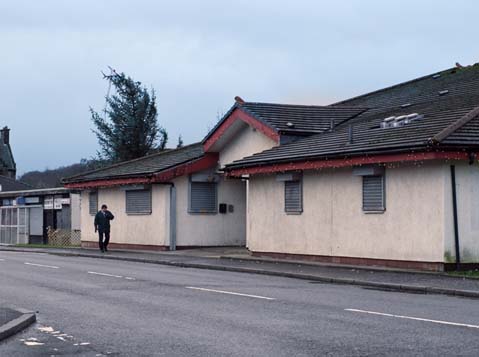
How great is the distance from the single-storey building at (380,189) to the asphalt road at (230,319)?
3.57 m

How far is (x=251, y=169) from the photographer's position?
93.6 ft

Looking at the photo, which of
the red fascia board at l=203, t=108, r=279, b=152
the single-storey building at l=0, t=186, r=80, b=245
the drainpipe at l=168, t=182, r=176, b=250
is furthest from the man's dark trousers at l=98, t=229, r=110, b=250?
the single-storey building at l=0, t=186, r=80, b=245

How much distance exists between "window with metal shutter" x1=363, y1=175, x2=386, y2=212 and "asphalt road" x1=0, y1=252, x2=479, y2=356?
3963 mm

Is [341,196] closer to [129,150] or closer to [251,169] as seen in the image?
[251,169]

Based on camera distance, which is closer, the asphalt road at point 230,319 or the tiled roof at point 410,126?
the asphalt road at point 230,319

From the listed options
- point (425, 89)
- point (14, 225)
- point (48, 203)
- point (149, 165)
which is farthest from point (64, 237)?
point (425, 89)

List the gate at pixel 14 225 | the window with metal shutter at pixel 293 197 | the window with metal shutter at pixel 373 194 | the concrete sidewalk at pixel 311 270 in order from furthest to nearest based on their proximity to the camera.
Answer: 1. the gate at pixel 14 225
2. the window with metal shutter at pixel 293 197
3. the window with metal shutter at pixel 373 194
4. the concrete sidewalk at pixel 311 270

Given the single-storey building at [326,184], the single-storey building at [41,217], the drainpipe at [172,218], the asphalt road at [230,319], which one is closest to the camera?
the asphalt road at [230,319]

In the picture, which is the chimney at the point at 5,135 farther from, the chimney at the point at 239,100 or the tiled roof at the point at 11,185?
the chimney at the point at 239,100

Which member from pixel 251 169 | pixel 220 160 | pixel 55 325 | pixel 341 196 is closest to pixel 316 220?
pixel 341 196

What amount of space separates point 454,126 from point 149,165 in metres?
17.2

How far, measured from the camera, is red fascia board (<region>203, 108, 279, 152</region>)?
1201 inches

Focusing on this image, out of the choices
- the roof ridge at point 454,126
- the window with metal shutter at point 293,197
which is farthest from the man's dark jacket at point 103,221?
the roof ridge at point 454,126

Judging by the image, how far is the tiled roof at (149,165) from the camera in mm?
34625
